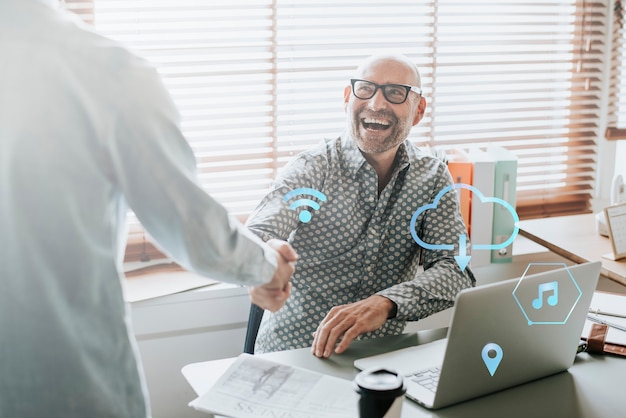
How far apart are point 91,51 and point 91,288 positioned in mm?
295

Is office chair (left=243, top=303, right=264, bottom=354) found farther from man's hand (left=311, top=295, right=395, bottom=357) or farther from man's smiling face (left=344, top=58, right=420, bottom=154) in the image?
man's smiling face (left=344, top=58, right=420, bottom=154)

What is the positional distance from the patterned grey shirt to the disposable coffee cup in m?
0.87

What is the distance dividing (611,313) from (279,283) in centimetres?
93

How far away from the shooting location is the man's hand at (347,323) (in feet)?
5.03

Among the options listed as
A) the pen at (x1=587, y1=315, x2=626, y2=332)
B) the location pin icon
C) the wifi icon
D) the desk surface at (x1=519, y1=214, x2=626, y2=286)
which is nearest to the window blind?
the desk surface at (x1=519, y1=214, x2=626, y2=286)

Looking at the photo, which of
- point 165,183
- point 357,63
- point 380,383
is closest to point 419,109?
point 357,63

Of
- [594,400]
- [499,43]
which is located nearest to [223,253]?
[594,400]

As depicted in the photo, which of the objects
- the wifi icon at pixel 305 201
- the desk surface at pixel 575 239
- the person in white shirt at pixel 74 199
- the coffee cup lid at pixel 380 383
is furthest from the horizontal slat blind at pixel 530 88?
the person in white shirt at pixel 74 199

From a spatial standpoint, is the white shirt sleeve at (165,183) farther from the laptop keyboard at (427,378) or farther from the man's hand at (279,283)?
the laptop keyboard at (427,378)

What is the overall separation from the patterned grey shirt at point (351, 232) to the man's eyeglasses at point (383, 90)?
158 millimetres

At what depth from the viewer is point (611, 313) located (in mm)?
1771

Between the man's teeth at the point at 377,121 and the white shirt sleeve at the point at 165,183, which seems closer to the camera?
the white shirt sleeve at the point at 165,183

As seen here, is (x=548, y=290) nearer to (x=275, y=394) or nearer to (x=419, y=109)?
(x=275, y=394)

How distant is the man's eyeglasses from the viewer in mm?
2109
